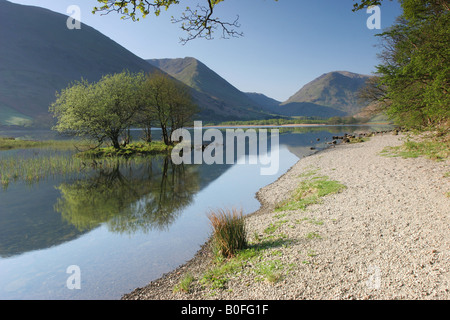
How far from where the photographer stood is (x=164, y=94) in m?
42.0

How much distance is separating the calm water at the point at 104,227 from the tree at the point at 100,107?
1446 centimetres

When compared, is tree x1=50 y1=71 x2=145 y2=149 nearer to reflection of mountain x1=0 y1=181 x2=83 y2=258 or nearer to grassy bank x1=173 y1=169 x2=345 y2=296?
reflection of mountain x1=0 y1=181 x2=83 y2=258

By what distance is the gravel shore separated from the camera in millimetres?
4957

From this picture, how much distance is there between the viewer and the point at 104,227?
40.1 feet

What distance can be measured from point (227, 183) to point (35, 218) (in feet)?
40.1

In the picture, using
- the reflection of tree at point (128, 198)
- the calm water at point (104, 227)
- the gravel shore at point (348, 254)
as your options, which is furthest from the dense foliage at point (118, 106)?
the gravel shore at point (348, 254)

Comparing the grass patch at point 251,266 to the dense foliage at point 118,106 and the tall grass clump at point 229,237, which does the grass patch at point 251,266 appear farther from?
the dense foliage at point 118,106
